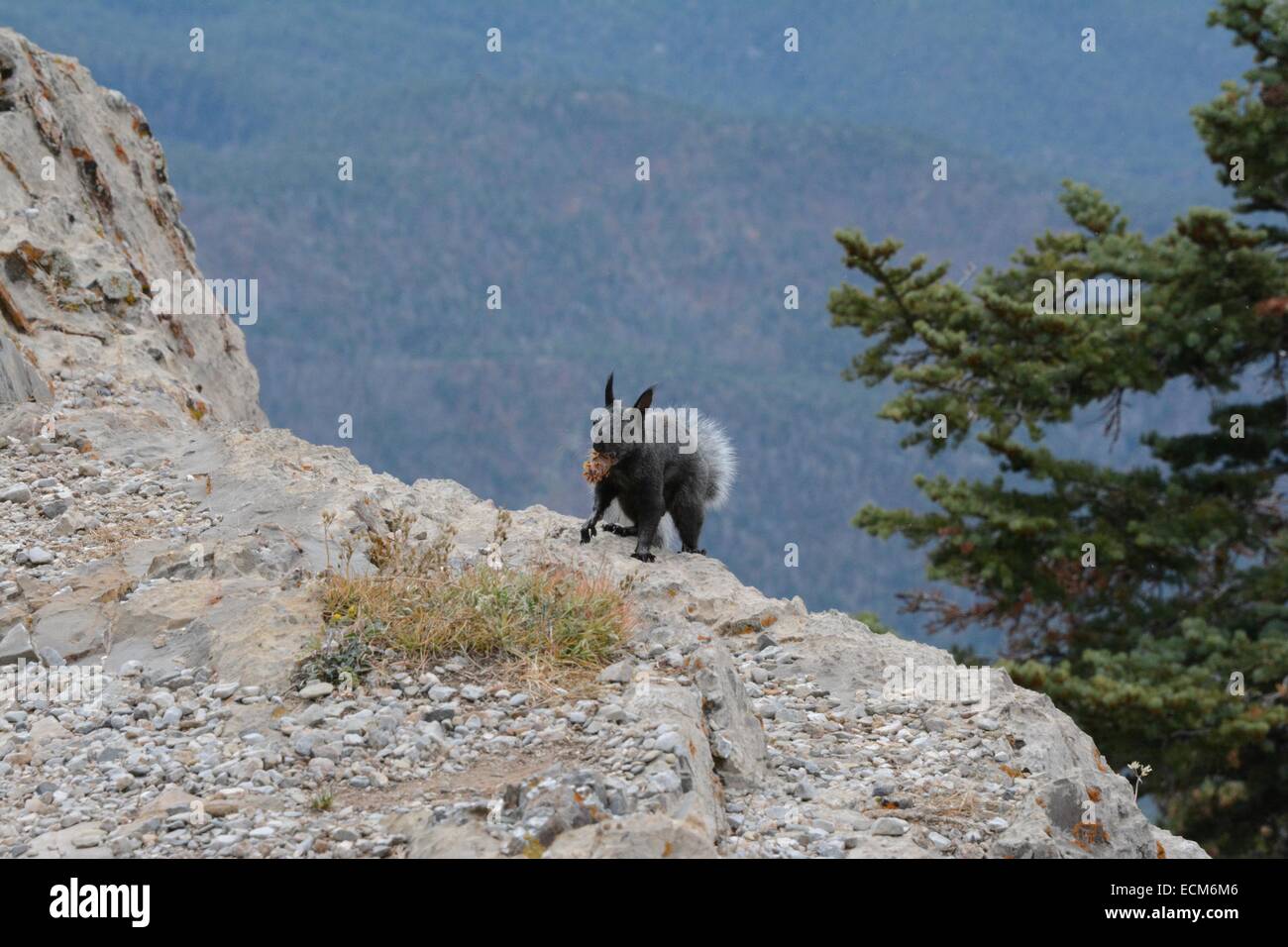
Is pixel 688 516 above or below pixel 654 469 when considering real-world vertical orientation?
below

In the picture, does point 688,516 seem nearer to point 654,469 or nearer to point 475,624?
point 654,469

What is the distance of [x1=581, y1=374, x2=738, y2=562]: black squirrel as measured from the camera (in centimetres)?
1091

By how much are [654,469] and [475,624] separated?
411 centimetres

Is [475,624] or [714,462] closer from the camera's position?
[475,624]

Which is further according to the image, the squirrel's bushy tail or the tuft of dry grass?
the squirrel's bushy tail

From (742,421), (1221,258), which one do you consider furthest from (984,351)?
(742,421)

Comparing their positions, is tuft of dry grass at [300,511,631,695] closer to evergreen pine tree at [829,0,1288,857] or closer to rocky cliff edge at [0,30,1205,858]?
rocky cliff edge at [0,30,1205,858]

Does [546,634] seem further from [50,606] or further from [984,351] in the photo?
[984,351]

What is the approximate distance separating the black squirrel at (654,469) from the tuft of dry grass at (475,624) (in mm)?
3042

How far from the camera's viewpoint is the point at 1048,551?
19.7 m

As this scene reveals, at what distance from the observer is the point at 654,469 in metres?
11.3

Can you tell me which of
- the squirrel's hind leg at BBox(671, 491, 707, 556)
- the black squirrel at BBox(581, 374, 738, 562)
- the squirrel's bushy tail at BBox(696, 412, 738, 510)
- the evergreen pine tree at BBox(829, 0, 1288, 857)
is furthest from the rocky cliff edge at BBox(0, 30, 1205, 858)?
the evergreen pine tree at BBox(829, 0, 1288, 857)

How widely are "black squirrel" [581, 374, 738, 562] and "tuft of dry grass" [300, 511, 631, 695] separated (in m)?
3.04

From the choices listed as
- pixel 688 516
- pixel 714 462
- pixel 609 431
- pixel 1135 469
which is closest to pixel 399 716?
pixel 609 431
